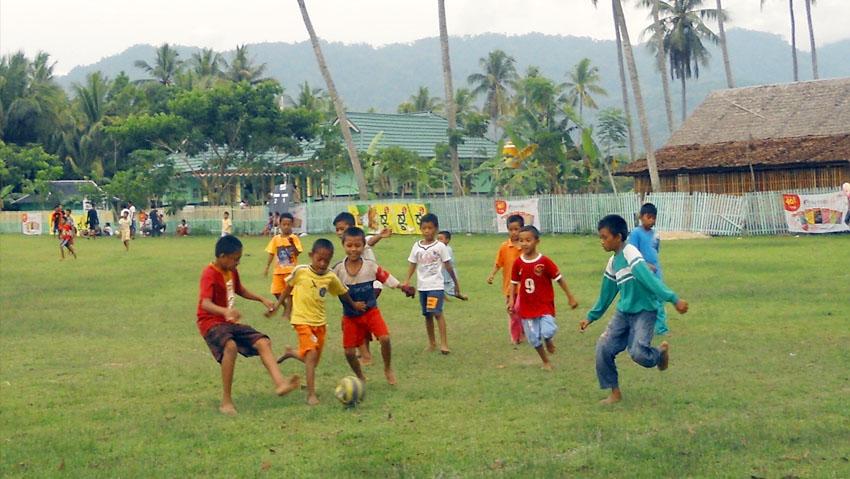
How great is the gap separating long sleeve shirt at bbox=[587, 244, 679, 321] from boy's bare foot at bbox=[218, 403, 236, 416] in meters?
2.98

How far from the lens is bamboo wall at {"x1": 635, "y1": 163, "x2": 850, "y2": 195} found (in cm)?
3541

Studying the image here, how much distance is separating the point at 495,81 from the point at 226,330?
235 ft

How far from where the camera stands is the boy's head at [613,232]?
26.7ft

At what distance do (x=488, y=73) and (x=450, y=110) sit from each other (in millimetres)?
37782

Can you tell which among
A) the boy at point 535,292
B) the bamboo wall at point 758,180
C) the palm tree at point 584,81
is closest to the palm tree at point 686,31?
the palm tree at point 584,81

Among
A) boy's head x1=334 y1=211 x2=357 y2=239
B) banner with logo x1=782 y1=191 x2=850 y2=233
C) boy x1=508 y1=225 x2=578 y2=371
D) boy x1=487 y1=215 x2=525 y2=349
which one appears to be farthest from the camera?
banner with logo x1=782 y1=191 x2=850 y2=233

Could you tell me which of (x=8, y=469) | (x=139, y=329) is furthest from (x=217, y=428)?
(x=139, y=329)

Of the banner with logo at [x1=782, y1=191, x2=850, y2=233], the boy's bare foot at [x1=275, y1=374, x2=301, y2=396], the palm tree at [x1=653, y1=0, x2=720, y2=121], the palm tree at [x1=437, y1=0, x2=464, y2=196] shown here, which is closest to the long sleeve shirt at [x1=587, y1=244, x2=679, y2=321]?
the boy's bare foot at [x1=275, y1=374, x2=301, y2=396]

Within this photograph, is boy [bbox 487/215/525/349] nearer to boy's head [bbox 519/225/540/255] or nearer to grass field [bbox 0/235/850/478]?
grass field [bbox 0/235/850/478]

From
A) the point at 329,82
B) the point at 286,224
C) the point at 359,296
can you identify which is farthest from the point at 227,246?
the point at 329,82

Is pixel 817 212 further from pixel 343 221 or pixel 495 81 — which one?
pixel 495 81

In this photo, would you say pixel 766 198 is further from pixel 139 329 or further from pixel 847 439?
pixel 847 439

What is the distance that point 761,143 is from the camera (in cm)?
3884

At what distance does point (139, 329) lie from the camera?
1404 cm
